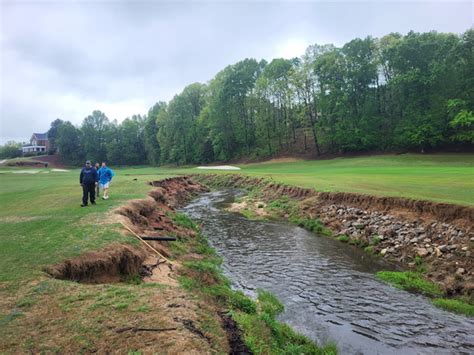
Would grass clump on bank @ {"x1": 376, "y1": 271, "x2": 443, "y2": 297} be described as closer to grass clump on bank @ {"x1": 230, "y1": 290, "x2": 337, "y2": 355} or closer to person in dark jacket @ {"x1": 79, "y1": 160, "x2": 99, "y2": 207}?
grass clump on bank @ {"x1": 230, "y1": 290, "x2": 337, "y2": 355}

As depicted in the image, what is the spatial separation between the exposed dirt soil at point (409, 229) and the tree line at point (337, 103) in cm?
3405

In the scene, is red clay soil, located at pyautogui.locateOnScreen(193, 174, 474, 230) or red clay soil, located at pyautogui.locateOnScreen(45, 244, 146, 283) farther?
red clay soil, located at pyautogui.locateOnScreen(193, 174, 474, 230)

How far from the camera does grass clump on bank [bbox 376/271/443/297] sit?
964 centimetres

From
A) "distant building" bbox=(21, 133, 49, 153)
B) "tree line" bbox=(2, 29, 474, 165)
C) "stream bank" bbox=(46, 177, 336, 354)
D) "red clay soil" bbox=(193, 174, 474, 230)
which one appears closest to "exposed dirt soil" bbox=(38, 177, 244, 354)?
"stream bank" bbox=(46, 177, 336, 354)

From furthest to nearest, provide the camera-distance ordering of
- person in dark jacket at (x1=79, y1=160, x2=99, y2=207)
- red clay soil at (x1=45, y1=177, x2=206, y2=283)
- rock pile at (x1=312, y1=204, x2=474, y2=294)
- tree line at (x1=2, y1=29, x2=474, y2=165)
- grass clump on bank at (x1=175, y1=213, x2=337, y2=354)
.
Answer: tree line at (x1=2, y1=29, x2=474, y2=165) → person in dark jacket at (x1=79, y1=160, x2=99, y2=207) → rock pile at (x1=312, y1=204, x2=474, y2=294) → red clay soil at (x1=45, y1=177, x2=206, y2=283) → grass clump on bank at (x1=175, y1=213, x2=337, y2=354)

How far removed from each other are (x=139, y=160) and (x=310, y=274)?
101 meters

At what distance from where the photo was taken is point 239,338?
594 centimetres

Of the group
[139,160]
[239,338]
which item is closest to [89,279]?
[239,338]

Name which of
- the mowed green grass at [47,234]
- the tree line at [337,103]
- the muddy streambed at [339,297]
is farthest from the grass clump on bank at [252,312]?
the tree line at [337,103]

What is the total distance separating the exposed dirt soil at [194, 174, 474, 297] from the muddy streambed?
1.21m

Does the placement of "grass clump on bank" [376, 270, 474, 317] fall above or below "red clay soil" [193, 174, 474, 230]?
below

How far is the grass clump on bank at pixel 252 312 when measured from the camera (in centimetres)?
→ 628

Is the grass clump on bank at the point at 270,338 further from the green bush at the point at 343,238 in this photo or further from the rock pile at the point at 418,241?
the green bush at the point at 343,238

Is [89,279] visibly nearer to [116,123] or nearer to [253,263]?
[253,263]
